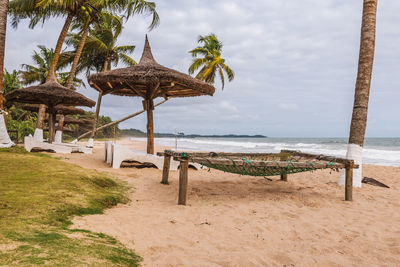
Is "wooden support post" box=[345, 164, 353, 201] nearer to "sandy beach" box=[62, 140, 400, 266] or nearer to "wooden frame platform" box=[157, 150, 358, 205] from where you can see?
"wooden frame platform" box=[157, 150, 358, 205]

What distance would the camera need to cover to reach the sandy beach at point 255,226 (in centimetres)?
242

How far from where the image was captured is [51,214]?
2639 millimetres

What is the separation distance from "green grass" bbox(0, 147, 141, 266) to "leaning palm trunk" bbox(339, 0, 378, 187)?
16.3 feet

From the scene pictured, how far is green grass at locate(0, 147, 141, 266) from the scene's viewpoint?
1699 millimetres

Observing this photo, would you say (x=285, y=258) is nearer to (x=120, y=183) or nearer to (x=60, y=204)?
(x=60, y=204)

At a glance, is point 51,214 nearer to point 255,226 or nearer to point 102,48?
point 255,226

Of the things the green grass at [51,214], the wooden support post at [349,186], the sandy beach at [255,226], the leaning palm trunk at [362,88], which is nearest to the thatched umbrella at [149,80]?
the sandy beach at [255,226]

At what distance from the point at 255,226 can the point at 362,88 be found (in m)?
4.45

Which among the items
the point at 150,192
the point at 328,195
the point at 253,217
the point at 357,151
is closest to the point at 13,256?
the point at 253,217

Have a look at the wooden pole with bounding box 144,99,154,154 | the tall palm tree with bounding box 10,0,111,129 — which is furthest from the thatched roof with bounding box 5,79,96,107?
the wooden pole with bounding box 144,99,154,154

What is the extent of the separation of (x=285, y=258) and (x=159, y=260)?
1173 mm

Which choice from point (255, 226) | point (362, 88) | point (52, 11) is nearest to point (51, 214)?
point (255, 226)

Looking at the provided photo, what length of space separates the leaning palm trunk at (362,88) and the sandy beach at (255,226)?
83cm

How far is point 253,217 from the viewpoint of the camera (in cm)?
363
